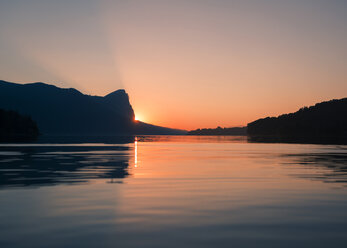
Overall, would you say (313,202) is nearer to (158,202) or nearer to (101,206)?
(158,202)

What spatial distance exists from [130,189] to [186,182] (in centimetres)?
476

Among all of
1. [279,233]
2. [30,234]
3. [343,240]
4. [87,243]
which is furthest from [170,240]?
[343,240]

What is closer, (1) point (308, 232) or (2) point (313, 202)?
(1) point (308, 232)

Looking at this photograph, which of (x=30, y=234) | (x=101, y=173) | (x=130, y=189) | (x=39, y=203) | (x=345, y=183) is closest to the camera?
(x=30, y=234)

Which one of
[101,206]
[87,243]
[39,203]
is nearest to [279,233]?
[87,243]

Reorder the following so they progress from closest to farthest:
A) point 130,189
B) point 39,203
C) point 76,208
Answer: point 76,208
point 39,203
point 130,189

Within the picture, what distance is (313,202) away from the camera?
57.1 ft

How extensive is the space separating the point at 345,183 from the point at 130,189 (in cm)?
1376

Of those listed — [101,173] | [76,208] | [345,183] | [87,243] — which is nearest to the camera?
[87,243]

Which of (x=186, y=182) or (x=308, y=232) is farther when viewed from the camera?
(x=186, y=182)

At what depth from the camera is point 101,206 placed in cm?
1602

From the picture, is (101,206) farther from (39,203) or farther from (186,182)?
(186,182)

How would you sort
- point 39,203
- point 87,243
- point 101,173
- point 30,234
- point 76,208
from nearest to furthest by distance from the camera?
point 87,243
point 30,234
point 76,208
point 39,203
point 101,173

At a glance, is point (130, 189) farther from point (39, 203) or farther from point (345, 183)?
point (345, 183)
